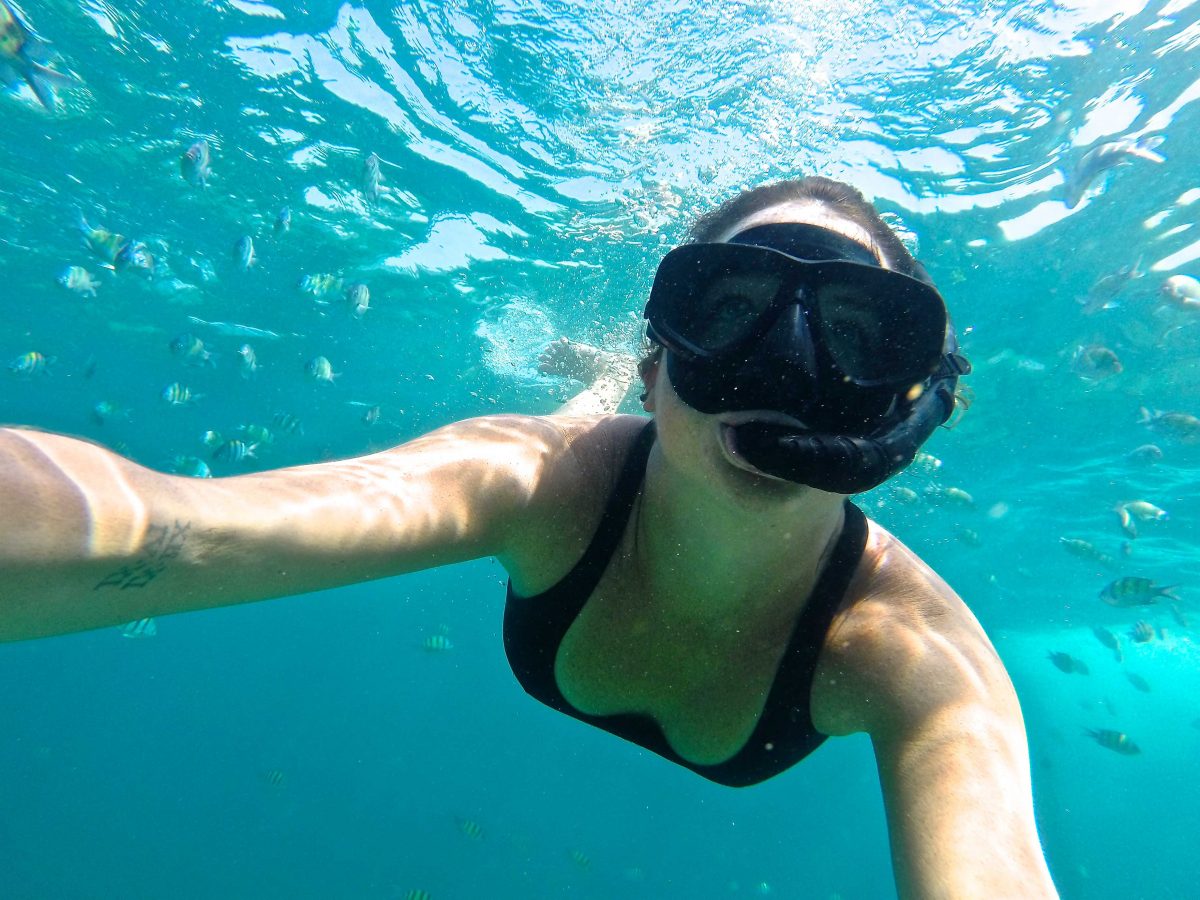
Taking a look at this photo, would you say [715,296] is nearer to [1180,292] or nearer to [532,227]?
[1180,292]

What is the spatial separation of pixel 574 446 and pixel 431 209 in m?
14.7

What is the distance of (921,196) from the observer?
12047 millimetres

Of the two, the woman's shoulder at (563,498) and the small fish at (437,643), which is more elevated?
the woman's shoulder at (563,498)

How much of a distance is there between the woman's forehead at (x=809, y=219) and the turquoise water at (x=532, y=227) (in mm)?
2424

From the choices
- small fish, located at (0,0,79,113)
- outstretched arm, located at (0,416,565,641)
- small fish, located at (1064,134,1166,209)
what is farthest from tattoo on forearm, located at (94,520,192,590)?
small fish, located at (1064,134,1166,209)

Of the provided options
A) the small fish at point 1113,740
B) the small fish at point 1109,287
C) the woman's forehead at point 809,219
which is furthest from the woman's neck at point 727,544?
the small fish at point 1113,740

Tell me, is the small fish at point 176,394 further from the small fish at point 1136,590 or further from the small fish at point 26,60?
the small fish at point 1136,590

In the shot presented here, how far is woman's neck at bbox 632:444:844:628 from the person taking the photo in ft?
7.27

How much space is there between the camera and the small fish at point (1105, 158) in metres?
9.27

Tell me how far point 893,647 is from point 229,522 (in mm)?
2157

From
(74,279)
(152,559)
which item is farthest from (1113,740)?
(74,279)

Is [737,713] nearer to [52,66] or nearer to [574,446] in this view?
[574,446]

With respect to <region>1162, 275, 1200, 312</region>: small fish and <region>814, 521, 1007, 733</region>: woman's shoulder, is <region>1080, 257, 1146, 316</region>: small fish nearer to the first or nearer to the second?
<region>1162, 275, 1200, 312</region>: small fish

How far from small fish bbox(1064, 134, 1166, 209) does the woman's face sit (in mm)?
9294
